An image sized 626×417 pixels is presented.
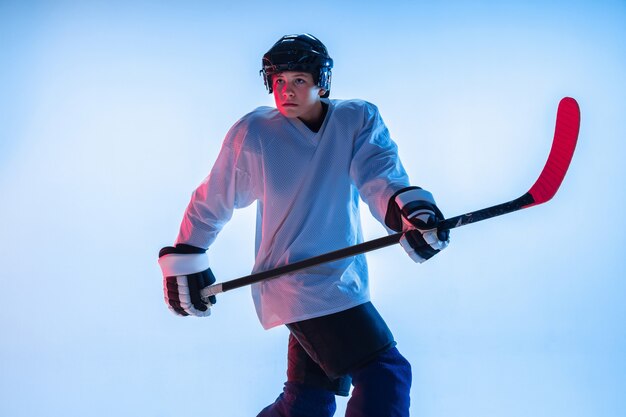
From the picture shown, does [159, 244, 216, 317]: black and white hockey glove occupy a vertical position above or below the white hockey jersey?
below

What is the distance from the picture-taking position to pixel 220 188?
1696 mm

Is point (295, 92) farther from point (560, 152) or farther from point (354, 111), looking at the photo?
point (560, 152)

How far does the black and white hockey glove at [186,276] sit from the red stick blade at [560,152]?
0.76 m

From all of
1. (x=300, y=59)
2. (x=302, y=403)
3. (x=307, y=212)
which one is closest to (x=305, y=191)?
(x=307, y=212)

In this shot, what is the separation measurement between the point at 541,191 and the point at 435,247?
0.25m

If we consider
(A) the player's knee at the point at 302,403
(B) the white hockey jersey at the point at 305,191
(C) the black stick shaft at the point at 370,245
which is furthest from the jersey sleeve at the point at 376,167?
(A) the player's knee at the point at 302,403

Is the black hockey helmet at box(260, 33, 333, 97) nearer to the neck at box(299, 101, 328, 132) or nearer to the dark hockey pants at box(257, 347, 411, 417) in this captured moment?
the neck at box(299, 101, 328, 132)

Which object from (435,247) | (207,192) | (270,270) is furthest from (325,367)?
(207,192)

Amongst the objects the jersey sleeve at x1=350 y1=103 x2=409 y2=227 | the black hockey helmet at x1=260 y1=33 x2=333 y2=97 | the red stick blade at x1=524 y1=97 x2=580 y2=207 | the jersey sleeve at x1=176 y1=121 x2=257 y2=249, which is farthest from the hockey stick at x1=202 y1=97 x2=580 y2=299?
the black hockey helmet at x1=260 y1=33 x2=333 y2=97

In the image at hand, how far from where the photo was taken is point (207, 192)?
1.69 meters

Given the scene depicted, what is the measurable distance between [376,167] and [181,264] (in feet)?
1.64

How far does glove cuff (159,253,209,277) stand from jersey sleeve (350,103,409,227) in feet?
1.35

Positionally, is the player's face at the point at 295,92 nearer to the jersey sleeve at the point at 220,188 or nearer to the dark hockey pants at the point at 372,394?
the jersey sleeve at the point at 220,188

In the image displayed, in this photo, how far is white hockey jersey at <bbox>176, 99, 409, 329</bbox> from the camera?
1598mm
